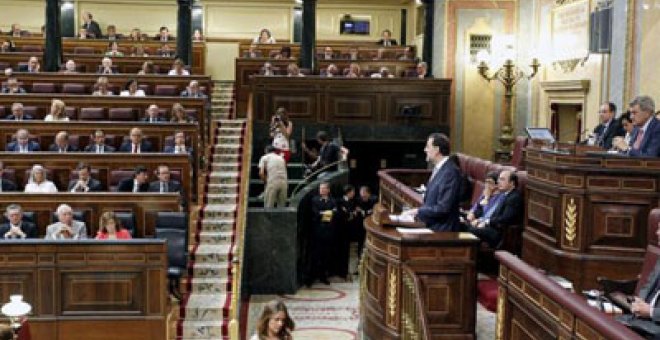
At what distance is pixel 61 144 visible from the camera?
1005 centimetres

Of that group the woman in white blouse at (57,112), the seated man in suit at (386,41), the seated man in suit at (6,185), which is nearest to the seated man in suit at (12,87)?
the woman in white blouse at (57,112)

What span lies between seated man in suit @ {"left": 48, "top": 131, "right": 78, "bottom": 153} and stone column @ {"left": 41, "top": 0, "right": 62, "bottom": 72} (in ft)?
15.2

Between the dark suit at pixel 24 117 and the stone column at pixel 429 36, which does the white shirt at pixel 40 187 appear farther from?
the stone column at pixel 429 36

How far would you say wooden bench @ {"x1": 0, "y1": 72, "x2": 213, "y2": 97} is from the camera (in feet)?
42.4

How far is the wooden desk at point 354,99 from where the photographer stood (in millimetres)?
13844

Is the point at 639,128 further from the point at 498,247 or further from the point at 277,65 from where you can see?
the point at 277,65

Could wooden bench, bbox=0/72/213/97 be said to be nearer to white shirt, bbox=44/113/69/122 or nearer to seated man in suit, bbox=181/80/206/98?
seated man in suit, bbox=181/80/206/98

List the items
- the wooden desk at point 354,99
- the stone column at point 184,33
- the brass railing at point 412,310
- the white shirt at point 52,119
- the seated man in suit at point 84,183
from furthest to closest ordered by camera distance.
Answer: the stone column at point 184,33 < the wooden desk at point 354,99 < the white shirt at point 52,119 < the seated man in suit at point 84,183 < the brass railing at point 412,310

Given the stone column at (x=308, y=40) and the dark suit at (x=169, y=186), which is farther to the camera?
the stone column at (x=308, y=40)

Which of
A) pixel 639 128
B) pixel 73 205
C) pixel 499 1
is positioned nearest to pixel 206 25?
pixel 499 1

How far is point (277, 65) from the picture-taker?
604 inches

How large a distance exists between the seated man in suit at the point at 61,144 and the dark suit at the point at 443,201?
18.6 ft

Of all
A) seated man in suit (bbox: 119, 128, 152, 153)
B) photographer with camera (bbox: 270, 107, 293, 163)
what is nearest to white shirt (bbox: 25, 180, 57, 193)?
seated man in suit (bbox: 119, 128, 152, 153)

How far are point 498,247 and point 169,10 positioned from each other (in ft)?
50.0
